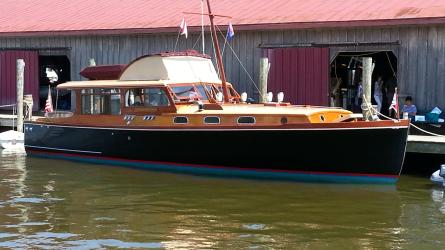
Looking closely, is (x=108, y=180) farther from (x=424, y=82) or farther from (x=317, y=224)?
(x=424, y=82)

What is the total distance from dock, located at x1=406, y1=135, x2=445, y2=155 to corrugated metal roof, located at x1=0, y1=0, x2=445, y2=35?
3.52 m

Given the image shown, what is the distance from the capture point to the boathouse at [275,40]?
58.2 feet

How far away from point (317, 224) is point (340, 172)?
3.29 m

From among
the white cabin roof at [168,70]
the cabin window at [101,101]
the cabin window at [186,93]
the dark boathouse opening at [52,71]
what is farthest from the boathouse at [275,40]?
the cabin window at [101,101]

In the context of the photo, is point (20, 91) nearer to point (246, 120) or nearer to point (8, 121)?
point (8, 121)

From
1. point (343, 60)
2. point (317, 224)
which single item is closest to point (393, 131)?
point (317, 224)

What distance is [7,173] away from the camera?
15.5 m

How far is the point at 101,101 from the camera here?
16531mm

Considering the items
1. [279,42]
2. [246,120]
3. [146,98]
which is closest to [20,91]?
[146,98]

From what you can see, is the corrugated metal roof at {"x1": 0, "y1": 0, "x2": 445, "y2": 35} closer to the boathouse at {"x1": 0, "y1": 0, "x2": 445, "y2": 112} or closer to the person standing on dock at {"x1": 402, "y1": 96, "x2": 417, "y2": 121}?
the boathouse at {"x1": 0, "y1": 0, "x2": 445, "y2": 112}

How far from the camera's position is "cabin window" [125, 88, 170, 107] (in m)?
15.5

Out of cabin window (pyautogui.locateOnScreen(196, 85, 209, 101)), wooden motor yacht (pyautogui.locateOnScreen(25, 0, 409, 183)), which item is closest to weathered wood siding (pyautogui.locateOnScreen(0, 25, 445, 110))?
wooden motor yacht (pyautogui.locateOnScreen(25, 0, 409, 183))

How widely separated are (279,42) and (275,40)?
0.13 m

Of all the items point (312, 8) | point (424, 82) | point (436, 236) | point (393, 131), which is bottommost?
point (436, 236)
